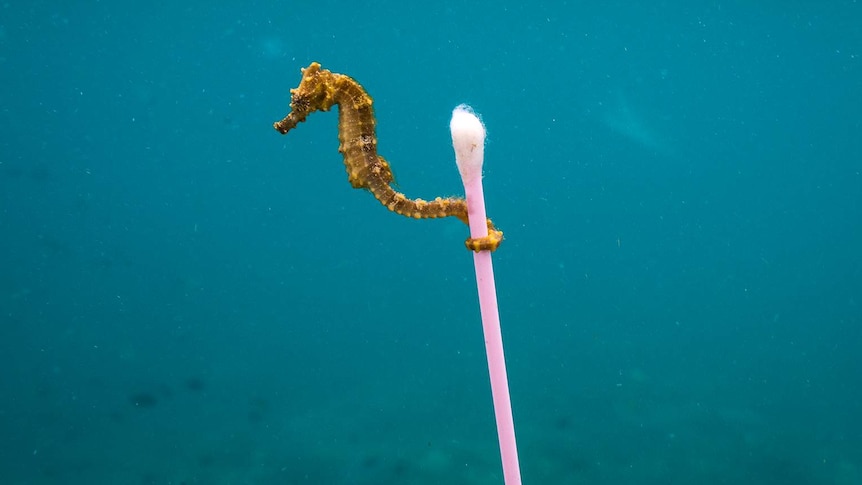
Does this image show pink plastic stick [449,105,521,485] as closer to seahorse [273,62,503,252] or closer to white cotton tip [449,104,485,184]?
white cotton tip [449,104,485,184]

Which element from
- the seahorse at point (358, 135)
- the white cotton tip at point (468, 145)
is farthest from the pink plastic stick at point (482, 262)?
the seahorse at point (358, 135)

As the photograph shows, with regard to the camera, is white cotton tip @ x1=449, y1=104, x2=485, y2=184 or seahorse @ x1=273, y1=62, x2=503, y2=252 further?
seahorse @ x1=273, y1=62, x2=503, y2=252

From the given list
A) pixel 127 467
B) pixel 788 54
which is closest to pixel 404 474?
pixel 127 467

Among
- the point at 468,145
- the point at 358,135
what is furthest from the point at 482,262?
the point at 358,135

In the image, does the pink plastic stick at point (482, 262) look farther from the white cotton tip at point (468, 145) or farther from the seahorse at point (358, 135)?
the seahorse at point (358, 135)

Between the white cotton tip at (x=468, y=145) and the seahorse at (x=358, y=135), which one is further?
the seahorse at (x=358, y=135)

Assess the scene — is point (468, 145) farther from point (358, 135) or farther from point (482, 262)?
point (358, 135)

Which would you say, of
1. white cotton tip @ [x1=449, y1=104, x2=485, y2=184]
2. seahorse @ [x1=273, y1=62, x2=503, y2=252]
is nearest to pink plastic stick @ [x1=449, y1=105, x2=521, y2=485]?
white cotton tip @ [x1=449, y1=104, x2=485, y2=184]
